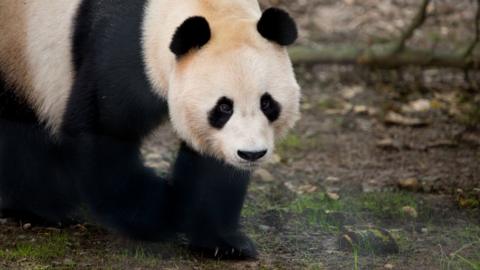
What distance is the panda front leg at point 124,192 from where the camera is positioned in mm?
5148

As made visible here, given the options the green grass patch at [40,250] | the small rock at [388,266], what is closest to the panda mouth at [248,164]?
the small rock at [388,266]

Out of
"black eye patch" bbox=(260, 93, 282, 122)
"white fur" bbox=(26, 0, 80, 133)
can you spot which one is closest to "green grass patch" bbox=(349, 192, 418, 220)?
"black eye patch" bbox=(260, 93, 282, 122)

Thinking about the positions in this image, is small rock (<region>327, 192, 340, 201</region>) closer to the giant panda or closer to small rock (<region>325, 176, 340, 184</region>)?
small rock (<region>325, 176, 340, 184</region>)

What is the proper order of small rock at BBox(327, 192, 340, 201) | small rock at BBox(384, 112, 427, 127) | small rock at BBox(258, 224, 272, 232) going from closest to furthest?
small rock at BBox(258, 224, 272, 232)
small rock at BBox(327, 192, 340, 201)
small rock at BBox(384, 112, 427, 127)

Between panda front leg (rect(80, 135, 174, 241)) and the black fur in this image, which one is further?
panda front leg (rect(80, 135, 174, 241))

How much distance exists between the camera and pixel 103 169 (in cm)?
516

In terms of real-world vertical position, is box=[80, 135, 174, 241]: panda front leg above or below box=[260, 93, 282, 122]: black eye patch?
below

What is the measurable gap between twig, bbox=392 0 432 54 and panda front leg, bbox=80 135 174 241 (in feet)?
12.3

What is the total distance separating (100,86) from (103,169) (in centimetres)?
49

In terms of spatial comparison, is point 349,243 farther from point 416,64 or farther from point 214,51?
point 416,64

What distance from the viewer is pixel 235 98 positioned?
14.8 ft

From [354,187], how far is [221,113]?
2.39 m

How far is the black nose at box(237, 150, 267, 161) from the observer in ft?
14.5

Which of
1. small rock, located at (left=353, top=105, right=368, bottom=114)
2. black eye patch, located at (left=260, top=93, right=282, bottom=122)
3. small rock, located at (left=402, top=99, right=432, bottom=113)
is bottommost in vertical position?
black eye patch, located at (left=260, top=93, right=282, bottom=122)
